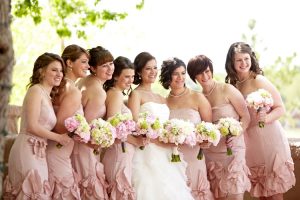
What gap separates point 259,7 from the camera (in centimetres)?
3128

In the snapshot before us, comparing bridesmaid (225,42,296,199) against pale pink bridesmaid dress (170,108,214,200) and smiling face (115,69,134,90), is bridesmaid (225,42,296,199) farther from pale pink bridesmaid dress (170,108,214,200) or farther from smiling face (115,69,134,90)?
smiling face (115,69,134,90)

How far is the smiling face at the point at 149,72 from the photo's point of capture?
6504 millimetres

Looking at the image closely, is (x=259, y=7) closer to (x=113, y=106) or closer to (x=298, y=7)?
(x=298, y=7)

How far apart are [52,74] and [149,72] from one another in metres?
1.23

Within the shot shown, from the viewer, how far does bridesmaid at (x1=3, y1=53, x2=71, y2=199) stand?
17.9ft

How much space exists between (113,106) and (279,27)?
25.8m

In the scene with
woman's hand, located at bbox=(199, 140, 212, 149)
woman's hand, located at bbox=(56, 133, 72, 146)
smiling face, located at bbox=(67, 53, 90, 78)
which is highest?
smiling face, located at bbox=(67, 53, 90, 78)

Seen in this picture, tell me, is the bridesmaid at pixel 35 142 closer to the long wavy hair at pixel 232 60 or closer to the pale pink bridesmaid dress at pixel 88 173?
the pale pink bridesmaid dress at pixel 88 173

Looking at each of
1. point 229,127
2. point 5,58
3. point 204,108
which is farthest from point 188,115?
point 5,58

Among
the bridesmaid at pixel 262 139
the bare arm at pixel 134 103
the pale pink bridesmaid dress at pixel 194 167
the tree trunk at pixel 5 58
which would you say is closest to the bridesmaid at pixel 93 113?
the bare arm at pixel 134 103

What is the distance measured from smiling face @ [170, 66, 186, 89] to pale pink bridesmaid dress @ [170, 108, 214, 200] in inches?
10.9

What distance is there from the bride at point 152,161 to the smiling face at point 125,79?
0.21 meters

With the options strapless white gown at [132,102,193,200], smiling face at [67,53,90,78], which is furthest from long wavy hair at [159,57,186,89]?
smiling face at [67,53,90,78]

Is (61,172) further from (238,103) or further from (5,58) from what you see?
(5,58)
